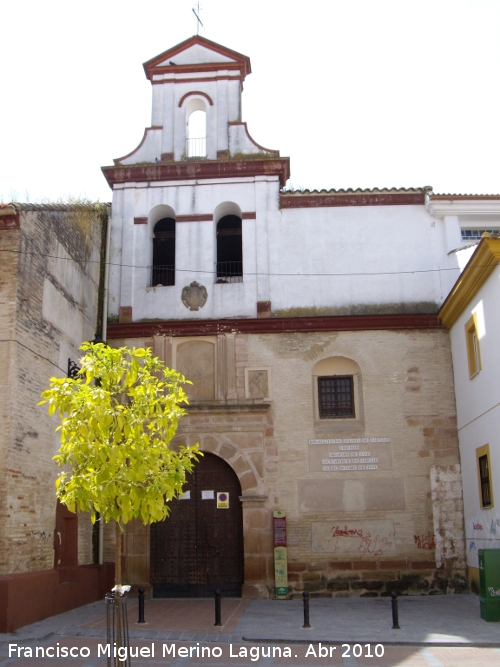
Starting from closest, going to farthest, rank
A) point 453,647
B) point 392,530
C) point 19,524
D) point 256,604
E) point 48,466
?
point 453,647, point 19,524, point 48,466, point 256,604, point 392,530

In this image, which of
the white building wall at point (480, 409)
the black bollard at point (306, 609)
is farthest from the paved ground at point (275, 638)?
the white building wall at point (480, 409)

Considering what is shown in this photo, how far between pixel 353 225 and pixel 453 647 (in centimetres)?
1020

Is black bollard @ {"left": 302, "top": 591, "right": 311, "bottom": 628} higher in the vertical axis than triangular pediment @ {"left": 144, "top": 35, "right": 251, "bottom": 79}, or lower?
lower

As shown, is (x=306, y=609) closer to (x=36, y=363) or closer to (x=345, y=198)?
(x=36, y=363)

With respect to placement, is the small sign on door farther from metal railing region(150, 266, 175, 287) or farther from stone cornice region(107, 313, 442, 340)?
metal railing region(150, 266, 175, 287)

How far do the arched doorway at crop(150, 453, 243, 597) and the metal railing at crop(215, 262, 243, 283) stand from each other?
420 centimetres

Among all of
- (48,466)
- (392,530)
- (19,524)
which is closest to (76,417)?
(19,524)

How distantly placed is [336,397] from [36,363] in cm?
692

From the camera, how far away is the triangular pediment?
19.0m

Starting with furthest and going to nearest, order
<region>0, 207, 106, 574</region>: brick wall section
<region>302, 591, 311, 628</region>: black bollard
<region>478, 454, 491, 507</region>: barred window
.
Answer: <region>478, 454, 491, 507</region>: barred window < <region>0, 207, 106, 574</region>: brick wall section < <region>302, 591, 311, 628</region>: black bollard

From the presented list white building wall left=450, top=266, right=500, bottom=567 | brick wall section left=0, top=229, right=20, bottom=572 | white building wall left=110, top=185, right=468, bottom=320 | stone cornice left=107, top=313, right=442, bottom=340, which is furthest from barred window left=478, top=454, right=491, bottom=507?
brick wall section left=0, top=229, right=20, bottom=572

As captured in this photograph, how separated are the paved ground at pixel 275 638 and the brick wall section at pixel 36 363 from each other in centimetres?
145

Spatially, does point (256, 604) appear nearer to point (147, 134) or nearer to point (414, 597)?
point (414, 597)

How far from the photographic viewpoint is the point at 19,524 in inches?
484
